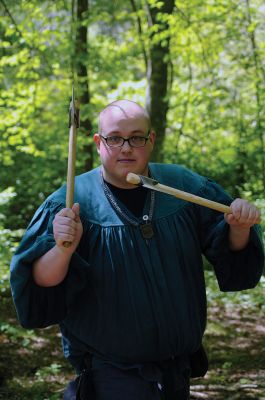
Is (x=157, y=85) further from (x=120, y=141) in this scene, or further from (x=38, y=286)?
(x=38, y=286)

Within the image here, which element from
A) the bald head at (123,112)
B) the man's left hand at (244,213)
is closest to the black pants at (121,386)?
the man's left hand at (244,213)

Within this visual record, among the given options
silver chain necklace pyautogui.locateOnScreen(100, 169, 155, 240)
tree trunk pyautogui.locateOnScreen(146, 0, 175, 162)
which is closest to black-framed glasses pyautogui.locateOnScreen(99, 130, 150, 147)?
silver chain necklace pyautogui.locateOnScreen(100, 169, 155, 240)

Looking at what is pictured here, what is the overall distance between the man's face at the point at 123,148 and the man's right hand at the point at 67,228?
13.3 inches

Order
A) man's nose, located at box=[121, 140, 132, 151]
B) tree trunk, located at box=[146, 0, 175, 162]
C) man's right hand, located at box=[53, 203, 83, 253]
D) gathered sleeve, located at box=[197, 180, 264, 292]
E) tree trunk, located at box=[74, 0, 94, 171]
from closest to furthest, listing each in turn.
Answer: man's right hand, located at box=[53, 203, 83, 253]
man's nose, located at box=[121, 140, 132, 151]
gathered sleeve, located at box=[197, 180, 264, 292]
tree trunk, located at box=[146, 0, 175, 162]
tree trunk, located at box=[74, 0, 94, 171]

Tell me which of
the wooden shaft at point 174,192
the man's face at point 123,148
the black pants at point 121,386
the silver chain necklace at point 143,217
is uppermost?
the man's face at point 123,148

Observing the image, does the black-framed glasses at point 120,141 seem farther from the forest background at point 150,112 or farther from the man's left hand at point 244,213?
the forest background at point 150,112

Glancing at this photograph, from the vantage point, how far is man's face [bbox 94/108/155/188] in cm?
216

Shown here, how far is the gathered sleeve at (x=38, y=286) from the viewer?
1.97 meters

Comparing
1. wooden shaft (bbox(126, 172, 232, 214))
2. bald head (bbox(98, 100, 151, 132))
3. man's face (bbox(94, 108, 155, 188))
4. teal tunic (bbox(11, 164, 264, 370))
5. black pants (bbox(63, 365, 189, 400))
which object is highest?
bald head (bbox(98, 100, 151, 132))

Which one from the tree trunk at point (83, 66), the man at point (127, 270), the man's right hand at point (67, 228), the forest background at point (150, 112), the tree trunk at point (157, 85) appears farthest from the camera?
the tree trunk at point (83, 66)

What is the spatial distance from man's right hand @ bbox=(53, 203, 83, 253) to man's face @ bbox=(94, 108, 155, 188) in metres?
0.34

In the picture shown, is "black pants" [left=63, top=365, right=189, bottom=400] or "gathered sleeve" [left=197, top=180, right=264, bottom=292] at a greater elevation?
"gathered sleeve" [left=197, top=180, right=264, bottom=292]

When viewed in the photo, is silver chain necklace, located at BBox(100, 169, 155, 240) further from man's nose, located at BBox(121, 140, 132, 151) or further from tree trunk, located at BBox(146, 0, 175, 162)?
tree trunk, located at BBox(146, 0, 175, 162)

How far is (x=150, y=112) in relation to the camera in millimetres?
6973
